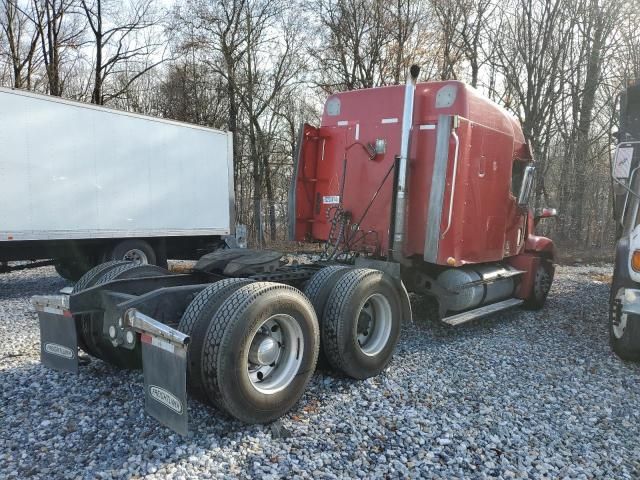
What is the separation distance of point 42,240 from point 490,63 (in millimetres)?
19194

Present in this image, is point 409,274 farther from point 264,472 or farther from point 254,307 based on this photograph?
point 264,472

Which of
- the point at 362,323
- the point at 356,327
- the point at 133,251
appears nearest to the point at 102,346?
the point at 356,327

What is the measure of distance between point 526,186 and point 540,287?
173cm

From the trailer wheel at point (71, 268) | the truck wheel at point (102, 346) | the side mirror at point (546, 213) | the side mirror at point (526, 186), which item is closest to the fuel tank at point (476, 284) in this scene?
the side mirror at point (526, 186)

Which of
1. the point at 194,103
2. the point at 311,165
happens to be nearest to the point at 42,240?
the point at 311,165

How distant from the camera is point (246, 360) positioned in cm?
330

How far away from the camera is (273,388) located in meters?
3.55

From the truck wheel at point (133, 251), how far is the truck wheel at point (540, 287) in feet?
23.2

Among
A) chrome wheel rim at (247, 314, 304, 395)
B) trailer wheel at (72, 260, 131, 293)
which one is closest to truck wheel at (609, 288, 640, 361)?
chrome wheel rim at (247, 314, 304, 395)

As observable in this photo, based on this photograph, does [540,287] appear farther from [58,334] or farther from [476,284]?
[58,334]

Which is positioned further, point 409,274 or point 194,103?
point 194,103

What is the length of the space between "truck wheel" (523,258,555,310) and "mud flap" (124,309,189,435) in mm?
6337

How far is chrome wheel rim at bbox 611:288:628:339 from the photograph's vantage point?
17.5 feet

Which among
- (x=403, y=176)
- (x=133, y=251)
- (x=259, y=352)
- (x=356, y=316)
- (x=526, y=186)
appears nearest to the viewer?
(x=259, y=352)
